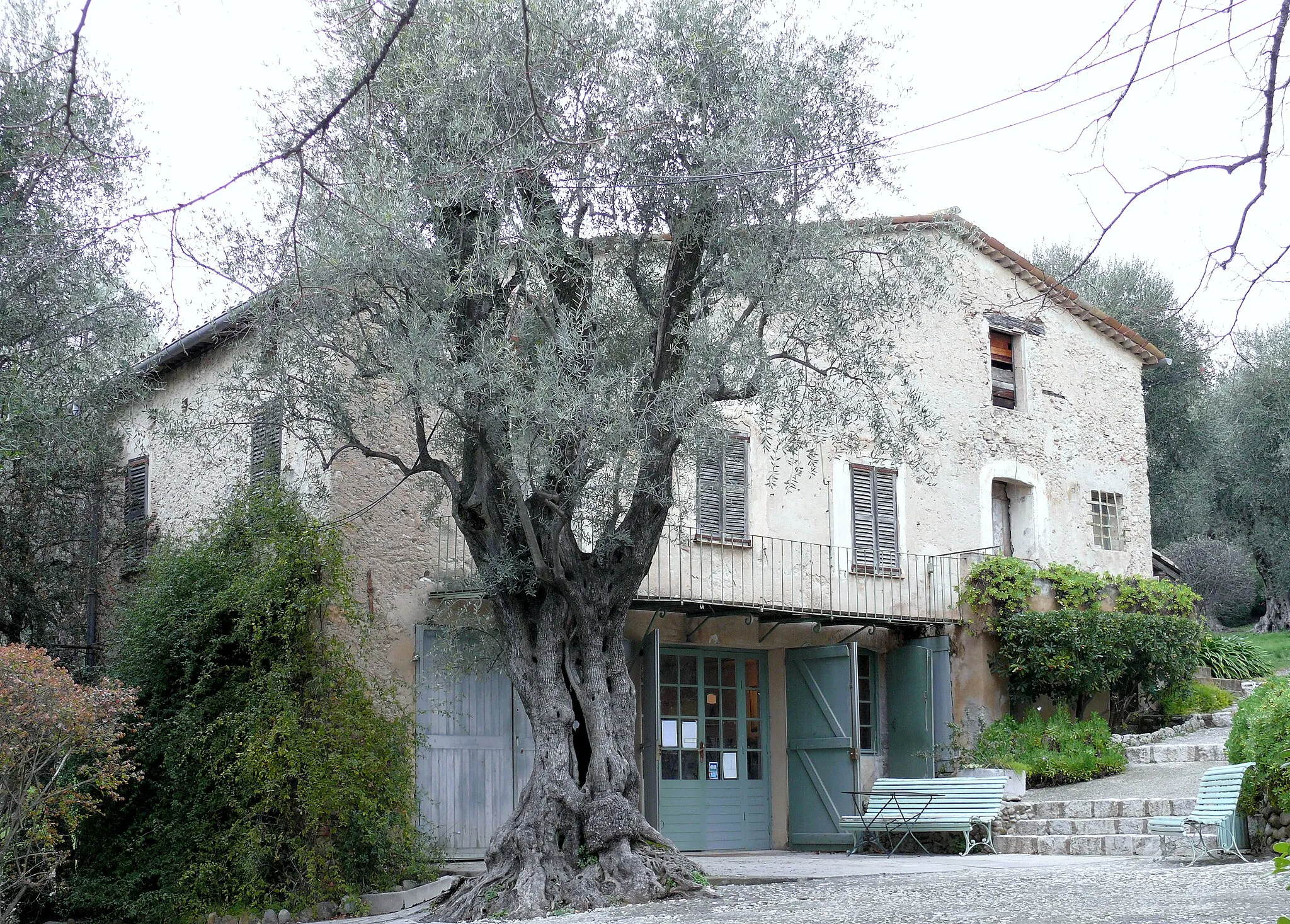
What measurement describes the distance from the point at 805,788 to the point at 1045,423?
20.7ft

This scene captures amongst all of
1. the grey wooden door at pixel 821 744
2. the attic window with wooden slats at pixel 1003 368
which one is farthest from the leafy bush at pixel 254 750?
the attic window with wooden slats at pixel 1003 368

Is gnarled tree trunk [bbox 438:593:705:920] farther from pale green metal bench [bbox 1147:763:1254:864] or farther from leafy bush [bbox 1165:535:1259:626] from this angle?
leafy bush [bbox 1165:535:1259:626]

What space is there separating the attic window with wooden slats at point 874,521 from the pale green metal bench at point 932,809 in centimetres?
260

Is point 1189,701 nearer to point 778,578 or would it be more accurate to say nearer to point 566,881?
point 778,578

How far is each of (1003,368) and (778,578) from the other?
5.29 m

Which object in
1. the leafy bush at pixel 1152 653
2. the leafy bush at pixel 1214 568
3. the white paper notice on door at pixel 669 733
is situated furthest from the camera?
the leafy bush at pixel 1214 568

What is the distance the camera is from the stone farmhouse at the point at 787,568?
38.1 feet

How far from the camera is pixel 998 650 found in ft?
49.9

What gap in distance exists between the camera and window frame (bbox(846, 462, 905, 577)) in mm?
14820

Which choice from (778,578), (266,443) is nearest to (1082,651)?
(778,578)

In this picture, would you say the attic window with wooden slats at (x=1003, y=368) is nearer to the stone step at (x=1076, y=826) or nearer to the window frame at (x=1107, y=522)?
the window frame at (x=1107, y=522)

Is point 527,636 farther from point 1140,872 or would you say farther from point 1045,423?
point 1045,423

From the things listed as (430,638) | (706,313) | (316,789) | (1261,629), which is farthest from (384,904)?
(1261,629)

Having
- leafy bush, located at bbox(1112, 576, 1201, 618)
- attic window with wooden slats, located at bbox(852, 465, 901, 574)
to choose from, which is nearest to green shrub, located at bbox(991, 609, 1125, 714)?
leafy bush, located at bbox(1112, 576, 1201, 618)
